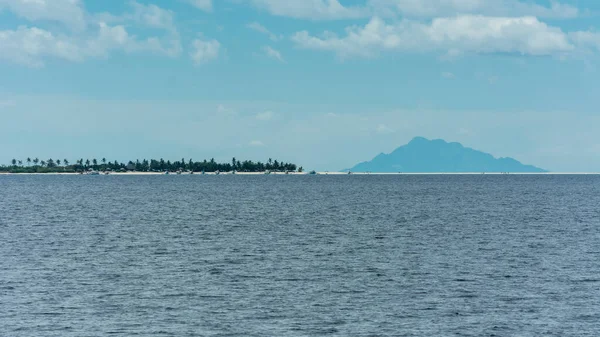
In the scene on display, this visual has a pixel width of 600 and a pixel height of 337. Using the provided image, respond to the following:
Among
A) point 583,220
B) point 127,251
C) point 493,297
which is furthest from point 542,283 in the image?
point 583,220

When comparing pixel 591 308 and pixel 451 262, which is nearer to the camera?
pixel 591 308

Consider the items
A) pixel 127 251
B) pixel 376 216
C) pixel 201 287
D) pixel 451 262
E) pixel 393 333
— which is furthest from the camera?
pixel 376 216

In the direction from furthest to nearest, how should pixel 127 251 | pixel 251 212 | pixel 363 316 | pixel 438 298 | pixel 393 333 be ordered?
pixel 251 212, pixel 127 251, pixel 438 298, pixel 363 316, pixel 393 333

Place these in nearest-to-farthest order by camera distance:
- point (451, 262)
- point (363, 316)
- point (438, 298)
A: point (363, 316)
point (438, 298)
point (451, 262)

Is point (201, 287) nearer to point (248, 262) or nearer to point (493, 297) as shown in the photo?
point (248, 262)

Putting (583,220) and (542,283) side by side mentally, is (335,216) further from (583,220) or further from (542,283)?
(542,283)

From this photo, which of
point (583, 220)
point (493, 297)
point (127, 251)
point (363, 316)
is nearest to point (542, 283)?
point (493, 297)

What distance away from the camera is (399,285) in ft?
174

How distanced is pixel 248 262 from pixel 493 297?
23.6 m

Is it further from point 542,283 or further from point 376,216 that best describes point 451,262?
point 376,216

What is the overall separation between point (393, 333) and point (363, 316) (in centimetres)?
384

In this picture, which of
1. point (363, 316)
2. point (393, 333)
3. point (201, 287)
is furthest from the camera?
point (201, 287)

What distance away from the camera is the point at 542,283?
53.8m

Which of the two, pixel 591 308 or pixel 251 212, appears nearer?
pixel 591 308
